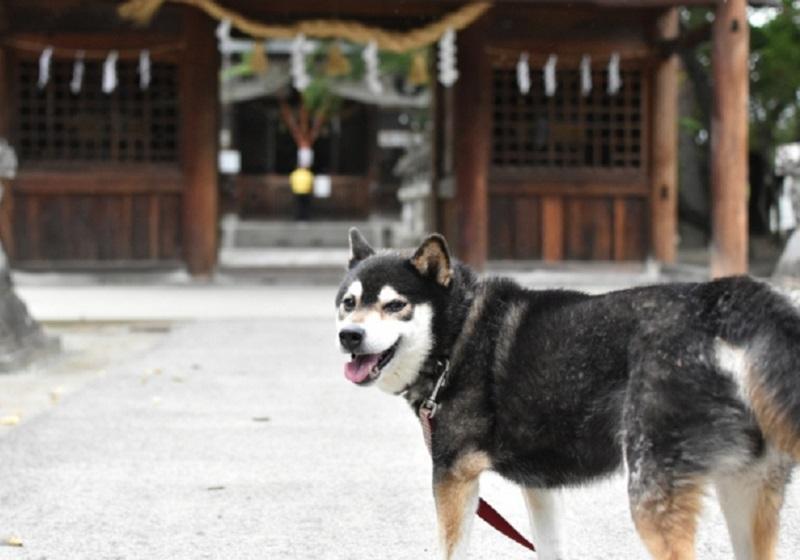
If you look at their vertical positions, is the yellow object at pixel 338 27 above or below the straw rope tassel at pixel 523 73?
above

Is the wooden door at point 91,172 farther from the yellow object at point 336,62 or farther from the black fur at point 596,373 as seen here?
the black fur at point 596,373

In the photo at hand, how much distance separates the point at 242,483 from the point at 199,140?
1062cm

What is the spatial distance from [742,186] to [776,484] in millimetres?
10727


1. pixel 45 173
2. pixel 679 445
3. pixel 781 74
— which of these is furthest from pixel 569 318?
pixel 781 74

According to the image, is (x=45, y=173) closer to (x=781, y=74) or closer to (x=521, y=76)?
(x=521, y=76)

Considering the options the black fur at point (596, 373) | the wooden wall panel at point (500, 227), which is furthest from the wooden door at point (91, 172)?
the black fur at point (596, 373)

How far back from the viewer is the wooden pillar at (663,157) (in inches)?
641

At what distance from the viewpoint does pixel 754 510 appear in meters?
3.50

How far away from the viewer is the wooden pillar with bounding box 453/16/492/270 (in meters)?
15.6

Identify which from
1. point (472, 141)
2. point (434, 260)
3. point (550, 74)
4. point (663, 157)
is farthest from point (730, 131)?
point (434, 260)

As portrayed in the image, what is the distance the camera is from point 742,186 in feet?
44.8

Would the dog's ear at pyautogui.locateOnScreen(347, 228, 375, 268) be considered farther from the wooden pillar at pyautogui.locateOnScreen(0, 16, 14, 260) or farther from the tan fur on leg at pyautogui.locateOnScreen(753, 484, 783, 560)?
the wooden pillar at pyautogui.locateOnScreen(0, 16, 14, 260)

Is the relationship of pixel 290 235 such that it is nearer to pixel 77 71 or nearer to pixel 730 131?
pixel 77 71

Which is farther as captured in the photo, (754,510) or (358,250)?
(358,250)
